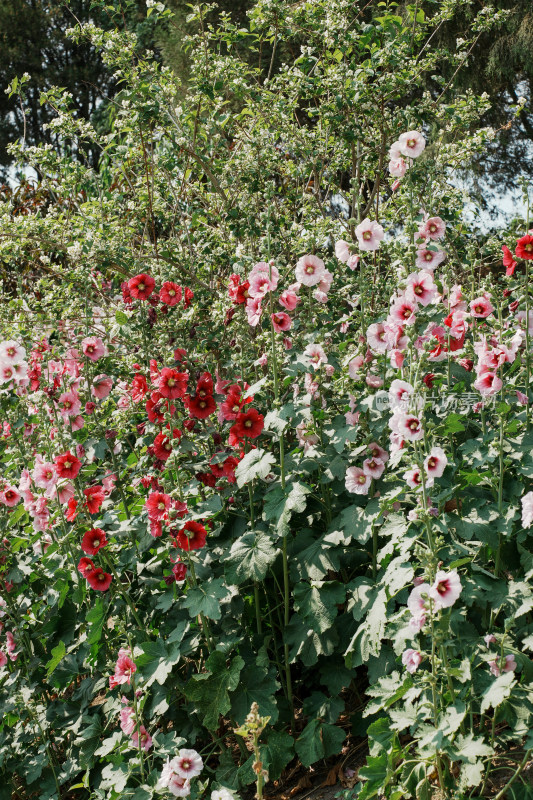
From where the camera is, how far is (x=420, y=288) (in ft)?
8.33

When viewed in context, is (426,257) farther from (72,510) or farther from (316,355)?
(72,510)

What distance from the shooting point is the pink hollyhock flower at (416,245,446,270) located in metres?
2.69

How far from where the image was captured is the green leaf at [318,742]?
8.64 ft

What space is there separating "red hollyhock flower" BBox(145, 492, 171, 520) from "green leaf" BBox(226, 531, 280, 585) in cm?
27

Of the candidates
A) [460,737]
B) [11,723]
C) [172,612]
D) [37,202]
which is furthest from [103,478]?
[37,202]

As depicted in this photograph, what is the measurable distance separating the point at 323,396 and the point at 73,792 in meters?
2.00

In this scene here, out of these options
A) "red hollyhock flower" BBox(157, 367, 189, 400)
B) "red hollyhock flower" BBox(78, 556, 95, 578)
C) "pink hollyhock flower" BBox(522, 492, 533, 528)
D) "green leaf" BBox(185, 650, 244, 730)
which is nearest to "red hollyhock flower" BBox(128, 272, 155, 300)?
"red hollyhock flower" BBox(157, 367, 189, 400)

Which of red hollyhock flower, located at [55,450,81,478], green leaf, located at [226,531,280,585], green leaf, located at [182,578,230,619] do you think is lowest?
red hollyhock flower, located at [55,450,81,478]

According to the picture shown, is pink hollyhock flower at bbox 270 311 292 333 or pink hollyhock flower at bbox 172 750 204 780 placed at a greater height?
pink hollyhock flower at bbox 270 311 292 333

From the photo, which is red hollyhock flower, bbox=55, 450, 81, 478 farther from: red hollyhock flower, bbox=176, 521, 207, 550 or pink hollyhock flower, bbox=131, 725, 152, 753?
pink hollyhock flower, bbox=131, 725, 152, 753

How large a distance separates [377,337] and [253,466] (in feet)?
1.99

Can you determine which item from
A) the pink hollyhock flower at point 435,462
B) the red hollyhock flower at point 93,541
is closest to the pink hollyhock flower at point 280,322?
the pink hollyhock flower at point 435,462

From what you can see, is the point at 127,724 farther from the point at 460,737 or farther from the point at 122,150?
the point at 122,150

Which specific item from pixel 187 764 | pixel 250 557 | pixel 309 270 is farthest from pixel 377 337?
pixel 187 764
